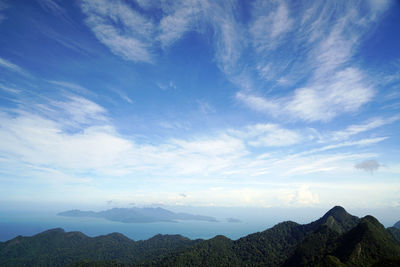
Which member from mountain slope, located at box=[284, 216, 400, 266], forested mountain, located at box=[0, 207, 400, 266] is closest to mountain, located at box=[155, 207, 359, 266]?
forested mountain, located at box=[0, 207, 400, 266]

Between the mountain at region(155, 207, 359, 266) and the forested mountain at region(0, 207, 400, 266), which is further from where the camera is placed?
the mountain at region(155, 207, 359, 266)

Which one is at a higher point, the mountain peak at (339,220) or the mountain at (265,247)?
the mountain peak at (339,220)

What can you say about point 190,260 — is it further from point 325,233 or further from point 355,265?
point 355,265

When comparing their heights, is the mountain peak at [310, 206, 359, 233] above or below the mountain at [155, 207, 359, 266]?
above

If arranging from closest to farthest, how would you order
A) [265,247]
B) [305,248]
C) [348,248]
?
1. [348,248]
2. [305,248]
3. [265,247]

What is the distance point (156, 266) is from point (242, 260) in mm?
61718

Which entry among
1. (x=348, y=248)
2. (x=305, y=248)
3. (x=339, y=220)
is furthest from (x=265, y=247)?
(x=348, y=248)

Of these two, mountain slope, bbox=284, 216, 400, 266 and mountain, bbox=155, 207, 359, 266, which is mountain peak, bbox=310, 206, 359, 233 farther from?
mountain slope, bbox=284, 216, 400, 266

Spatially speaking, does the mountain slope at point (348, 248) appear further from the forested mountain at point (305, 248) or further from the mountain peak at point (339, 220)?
the mountain peak at point (339, 220)

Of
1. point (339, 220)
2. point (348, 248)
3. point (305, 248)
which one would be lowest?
point (305, 248)

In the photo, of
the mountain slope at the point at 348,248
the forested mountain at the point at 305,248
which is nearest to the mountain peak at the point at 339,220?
the forested mountain at the point at 305,248

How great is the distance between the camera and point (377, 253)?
9106cm

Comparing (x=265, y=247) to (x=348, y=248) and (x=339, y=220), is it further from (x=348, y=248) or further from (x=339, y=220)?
(x=348, y=248)

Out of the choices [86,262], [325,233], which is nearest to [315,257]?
[325,233]
